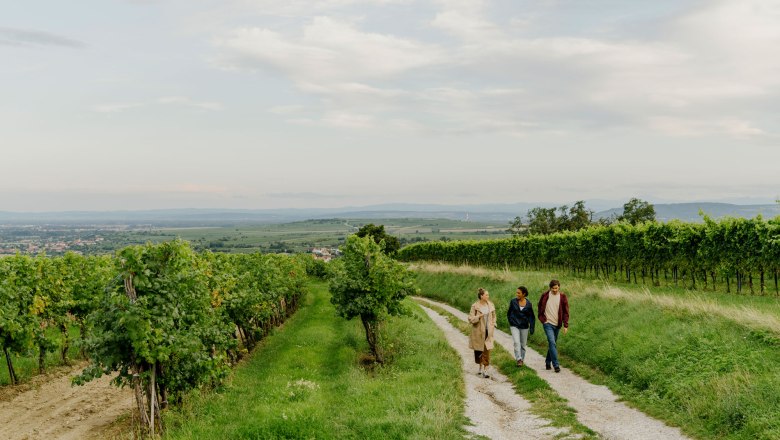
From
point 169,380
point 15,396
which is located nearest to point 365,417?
point 169,380

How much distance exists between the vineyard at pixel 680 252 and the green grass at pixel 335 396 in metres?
15.1

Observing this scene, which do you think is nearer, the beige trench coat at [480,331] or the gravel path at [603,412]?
the gravel path at [603,412]

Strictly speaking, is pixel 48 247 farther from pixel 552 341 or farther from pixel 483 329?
pixel 552 341

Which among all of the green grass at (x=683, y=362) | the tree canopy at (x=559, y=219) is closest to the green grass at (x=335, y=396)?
the green grass at (x=683, y=362)

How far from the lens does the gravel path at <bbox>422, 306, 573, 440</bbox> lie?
10.8 meters

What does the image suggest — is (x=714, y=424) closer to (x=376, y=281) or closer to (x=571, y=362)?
(x=571, y=362)

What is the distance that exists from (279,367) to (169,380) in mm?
5739

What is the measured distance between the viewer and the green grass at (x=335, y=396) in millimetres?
10930

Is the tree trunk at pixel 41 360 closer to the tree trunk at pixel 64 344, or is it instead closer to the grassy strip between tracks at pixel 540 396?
the tree trunk at pixel 64 344

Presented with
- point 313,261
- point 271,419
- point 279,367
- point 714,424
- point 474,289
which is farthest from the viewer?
point 313,261

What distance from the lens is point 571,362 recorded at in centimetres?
1747

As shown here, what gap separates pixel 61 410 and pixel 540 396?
541 inches

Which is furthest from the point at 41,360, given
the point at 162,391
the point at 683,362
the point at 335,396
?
the point at 683,362

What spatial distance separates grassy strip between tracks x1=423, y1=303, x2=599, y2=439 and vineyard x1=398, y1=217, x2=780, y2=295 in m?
14.0
